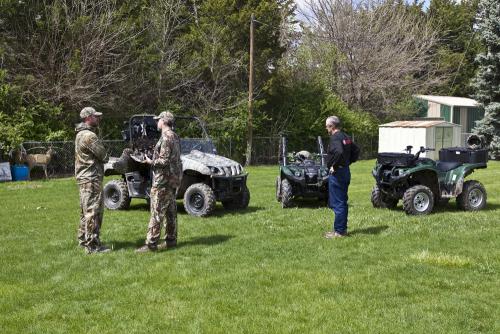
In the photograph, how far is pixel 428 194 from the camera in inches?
421

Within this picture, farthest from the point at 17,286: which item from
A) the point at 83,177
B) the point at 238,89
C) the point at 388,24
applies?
the point at 388,24

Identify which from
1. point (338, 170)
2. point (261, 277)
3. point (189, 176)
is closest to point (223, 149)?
point (189, 176)

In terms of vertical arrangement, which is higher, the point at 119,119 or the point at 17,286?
the point at 119,119

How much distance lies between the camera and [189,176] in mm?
11266

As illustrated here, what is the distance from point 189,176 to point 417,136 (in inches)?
782

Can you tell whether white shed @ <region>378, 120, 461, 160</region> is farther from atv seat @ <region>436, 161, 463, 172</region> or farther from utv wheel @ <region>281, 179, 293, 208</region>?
utv wheel @ <region>281, 179, 293, 208</region>

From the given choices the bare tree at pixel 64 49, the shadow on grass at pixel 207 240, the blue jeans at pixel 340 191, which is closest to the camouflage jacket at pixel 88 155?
the shadow on grass at pixel 207 240

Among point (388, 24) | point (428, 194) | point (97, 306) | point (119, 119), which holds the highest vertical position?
point (388, 24)

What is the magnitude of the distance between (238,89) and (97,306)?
22.2 meters

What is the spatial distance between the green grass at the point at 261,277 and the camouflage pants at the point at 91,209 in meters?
0.28

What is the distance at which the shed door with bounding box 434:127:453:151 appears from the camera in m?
29.5

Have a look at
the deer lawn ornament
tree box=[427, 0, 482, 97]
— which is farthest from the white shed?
the deer lawn ornament

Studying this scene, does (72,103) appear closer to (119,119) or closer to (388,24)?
(119,119)

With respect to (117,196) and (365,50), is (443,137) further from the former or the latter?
(117,196)
